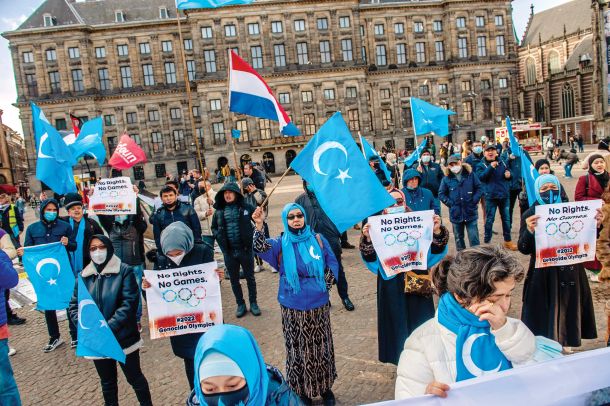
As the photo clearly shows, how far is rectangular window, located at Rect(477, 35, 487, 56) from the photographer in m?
48.5

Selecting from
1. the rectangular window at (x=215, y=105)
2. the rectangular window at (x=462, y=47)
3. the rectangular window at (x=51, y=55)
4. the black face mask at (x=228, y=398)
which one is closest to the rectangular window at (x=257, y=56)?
the rectangular window at (x=215, y=105)

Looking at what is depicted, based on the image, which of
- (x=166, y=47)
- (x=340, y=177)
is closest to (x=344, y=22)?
(x=166, y=47)

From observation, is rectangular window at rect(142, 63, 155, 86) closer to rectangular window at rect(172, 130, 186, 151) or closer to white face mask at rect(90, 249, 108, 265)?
rectangular window at rect(172, 130, 186, 151)

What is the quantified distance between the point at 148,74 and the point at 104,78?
15.6 ft

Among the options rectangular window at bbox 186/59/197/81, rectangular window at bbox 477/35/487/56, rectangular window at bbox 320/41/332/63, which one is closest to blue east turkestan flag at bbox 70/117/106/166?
rectangular window at bbox 320/41/332/63

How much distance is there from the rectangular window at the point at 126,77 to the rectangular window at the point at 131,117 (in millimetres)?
3053

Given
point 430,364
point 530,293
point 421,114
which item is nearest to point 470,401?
point 430,364

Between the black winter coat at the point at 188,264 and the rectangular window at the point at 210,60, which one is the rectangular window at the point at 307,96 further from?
the black winter coat at the point at 188,264

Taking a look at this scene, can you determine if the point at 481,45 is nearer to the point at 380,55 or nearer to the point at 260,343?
the point at 380,55

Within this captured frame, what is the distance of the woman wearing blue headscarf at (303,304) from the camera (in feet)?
12.0

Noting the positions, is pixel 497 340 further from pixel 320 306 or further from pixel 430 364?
pixel 320 306

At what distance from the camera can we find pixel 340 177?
3777 mm

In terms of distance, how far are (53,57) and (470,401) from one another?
5253cm

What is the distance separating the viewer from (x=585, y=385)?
169 centimetres
